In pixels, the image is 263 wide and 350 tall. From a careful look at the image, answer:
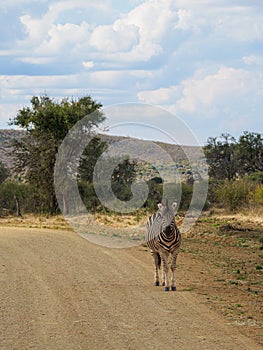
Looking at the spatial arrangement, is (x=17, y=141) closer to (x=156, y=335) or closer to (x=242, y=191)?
(x=242, y=191)

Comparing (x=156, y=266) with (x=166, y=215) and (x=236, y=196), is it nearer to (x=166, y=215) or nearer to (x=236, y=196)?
(x=166, y=215)

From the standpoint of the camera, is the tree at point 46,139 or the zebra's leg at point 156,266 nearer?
the zebra's leg at point 156,266

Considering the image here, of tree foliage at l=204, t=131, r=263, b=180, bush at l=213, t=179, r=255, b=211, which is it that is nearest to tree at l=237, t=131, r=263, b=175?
tree foliage at l=204, t=131, r=263, b=180

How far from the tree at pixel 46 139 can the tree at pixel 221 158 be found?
23.5m

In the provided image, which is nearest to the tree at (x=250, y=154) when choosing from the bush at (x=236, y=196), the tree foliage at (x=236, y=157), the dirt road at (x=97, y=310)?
the tree foliage at (x=236, y=157)

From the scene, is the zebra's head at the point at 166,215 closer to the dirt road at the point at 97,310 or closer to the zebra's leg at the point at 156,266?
the zebra's leg at the point at 156,266

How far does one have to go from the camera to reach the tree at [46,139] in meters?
36.9

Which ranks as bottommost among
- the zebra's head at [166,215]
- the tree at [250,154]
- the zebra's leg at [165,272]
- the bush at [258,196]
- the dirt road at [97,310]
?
the dirt road at [97,310]

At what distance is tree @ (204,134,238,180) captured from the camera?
5982 centimetres

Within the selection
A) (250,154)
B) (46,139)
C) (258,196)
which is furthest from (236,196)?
(250,154)

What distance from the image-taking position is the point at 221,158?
6181 cm

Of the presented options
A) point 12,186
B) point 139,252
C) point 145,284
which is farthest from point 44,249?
point 12,186

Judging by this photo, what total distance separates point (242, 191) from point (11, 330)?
96.9 ft

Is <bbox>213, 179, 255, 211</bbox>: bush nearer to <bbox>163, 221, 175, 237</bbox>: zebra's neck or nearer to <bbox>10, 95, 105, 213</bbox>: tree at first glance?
<bbox>10, 95, 105, 213</bbox>: tree
